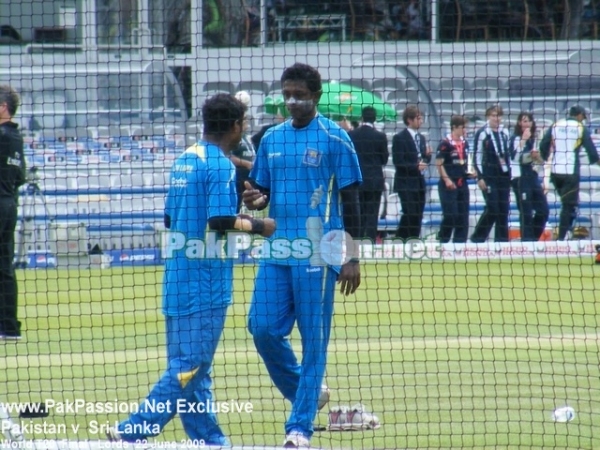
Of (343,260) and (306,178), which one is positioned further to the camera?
(343,260)

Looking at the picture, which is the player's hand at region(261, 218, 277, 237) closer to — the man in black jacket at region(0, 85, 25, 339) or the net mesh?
the net mesh

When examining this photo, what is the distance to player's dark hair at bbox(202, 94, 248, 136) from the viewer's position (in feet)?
19.5

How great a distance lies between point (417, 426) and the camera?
259 inches

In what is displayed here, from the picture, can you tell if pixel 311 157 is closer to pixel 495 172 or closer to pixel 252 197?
pixel 252 197

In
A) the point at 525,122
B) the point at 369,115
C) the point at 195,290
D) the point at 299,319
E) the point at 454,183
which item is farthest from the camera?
the point at 454,183

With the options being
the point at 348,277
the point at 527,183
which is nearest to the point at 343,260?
the point at 348,277

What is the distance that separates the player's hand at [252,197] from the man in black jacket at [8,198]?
387 cm

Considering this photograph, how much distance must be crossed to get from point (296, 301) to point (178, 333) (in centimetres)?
64

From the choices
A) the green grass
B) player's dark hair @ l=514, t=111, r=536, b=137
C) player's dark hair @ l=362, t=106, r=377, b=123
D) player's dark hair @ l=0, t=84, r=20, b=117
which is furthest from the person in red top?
player's dark hair @ l=0, t=84, r=20, b=117

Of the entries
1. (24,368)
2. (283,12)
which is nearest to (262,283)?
(24,368)

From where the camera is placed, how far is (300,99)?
20.1 ft

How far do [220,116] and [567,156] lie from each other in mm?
10135

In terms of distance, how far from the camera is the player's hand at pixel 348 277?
614cm

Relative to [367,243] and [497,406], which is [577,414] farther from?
[367,243]
